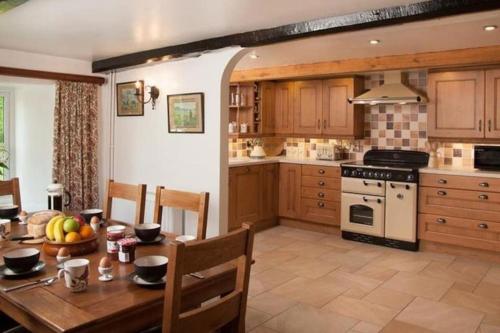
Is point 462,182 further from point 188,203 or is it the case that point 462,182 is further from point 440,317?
point 188,203

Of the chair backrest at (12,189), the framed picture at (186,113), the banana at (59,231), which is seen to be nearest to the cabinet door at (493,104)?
the framed picture at (186,113)

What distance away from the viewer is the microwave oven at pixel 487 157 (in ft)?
15.3

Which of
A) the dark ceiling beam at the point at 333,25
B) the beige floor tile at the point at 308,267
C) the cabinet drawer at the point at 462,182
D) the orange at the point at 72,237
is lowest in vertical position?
the beige floor tile at the point at 308,267

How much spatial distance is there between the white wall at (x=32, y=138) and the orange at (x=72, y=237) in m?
3.22

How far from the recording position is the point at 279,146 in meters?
6.65

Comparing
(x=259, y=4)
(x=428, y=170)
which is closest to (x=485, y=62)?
(x=428, y=170)

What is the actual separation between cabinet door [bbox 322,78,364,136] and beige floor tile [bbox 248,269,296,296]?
230 cm

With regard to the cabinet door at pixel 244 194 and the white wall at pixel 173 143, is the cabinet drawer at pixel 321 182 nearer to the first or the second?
the cabinet door at pixel 244 194

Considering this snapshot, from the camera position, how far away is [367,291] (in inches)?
145

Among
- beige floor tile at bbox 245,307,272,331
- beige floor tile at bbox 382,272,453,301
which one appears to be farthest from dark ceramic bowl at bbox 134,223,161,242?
beige floor tile at bbox 382,272,453,301

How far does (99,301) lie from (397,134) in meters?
4.76

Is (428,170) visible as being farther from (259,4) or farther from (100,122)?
(100,122)

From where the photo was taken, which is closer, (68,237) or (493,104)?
(68,237)

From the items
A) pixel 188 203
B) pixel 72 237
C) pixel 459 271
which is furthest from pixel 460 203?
pixel 72 237
